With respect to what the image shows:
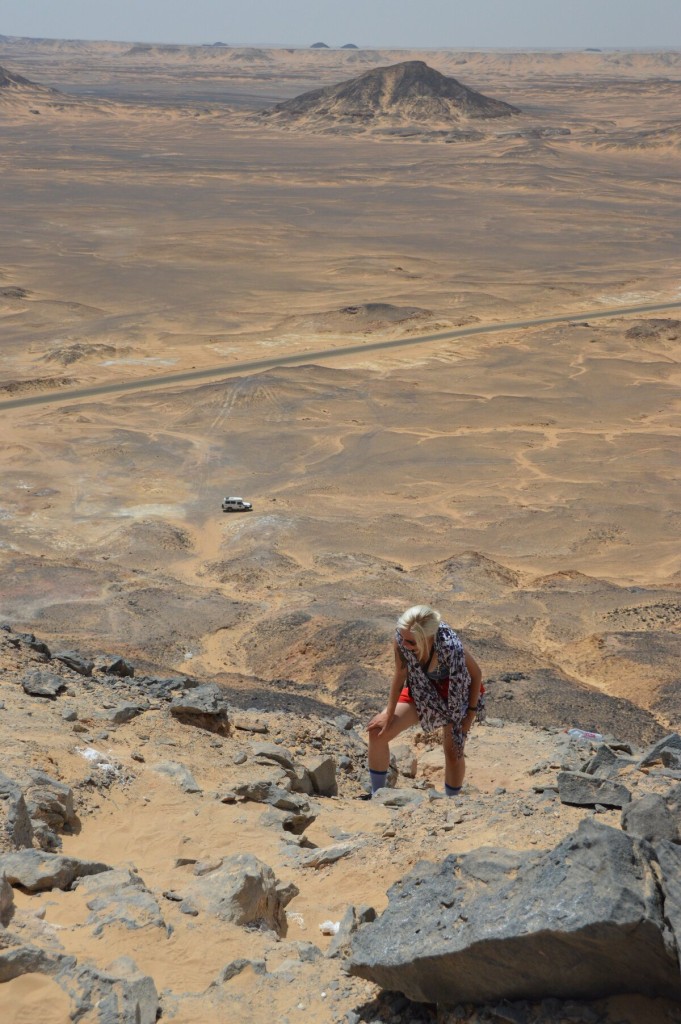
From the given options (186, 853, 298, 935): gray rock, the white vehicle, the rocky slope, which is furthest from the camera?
the white vehicle

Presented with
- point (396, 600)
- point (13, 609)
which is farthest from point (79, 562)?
point (396, 600)

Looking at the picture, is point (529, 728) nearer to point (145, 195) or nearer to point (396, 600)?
point (396, 600)

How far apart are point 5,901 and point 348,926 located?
139cm

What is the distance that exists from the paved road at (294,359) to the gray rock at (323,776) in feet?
89.0

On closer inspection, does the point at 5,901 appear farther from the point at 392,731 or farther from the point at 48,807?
the point at 392,731

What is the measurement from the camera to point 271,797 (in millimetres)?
6727

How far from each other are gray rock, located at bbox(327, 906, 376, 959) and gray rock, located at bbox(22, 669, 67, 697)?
3993mm

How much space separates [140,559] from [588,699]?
10.8 metres

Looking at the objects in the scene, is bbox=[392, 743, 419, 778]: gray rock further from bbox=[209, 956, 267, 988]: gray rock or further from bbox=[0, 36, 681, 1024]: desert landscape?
bbox=[209, 956, 267, 988]: gray rock

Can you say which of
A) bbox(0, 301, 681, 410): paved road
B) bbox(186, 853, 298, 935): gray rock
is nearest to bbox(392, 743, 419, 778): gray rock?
bbox(186, 853, 298, 935): gray rock

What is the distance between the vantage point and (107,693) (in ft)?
28.0

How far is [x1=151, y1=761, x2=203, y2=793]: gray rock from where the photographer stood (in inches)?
260

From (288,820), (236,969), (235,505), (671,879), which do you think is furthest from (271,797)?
(235,505)

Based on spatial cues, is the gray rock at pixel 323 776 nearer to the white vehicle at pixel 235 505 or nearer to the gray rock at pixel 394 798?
the gray rock at pixel 394 798
